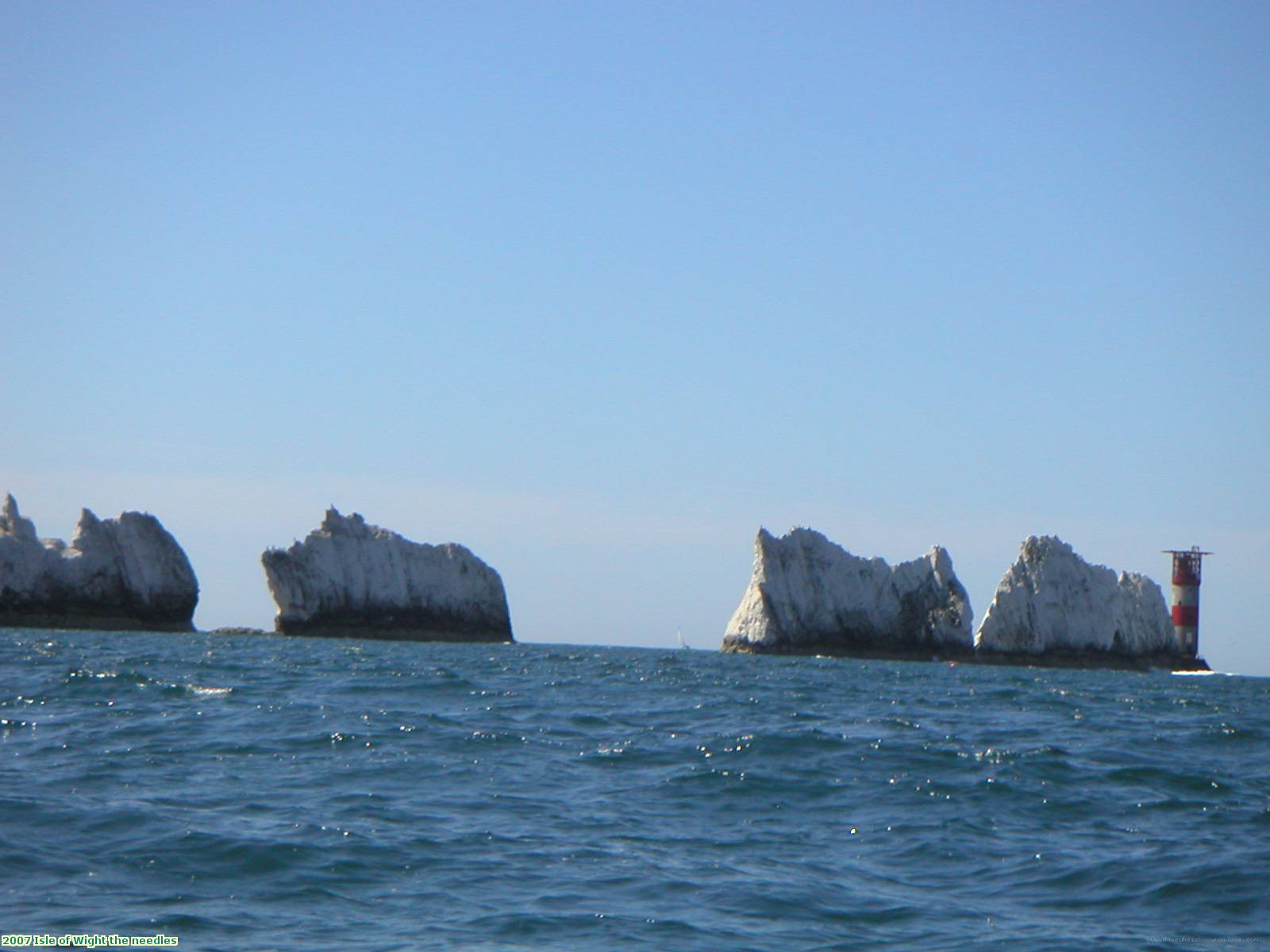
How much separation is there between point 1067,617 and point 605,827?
223 ft

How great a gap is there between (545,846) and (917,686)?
26074 millimetres

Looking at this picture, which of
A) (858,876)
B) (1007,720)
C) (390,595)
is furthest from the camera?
(390,595)

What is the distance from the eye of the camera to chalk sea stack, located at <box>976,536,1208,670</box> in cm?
7388

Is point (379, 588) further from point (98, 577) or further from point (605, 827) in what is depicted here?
point (605, 827)

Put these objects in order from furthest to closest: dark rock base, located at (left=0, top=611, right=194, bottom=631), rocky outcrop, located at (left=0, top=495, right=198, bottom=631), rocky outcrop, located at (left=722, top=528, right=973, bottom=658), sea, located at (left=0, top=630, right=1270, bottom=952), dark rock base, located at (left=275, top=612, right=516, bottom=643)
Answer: dark rock base, located at (left=275, top=612, right=516, bottom=643), rocky outcrop, located at (left=722, top=528, right=973, bottom=658), rocky outcrop, located at (left=0, top=495, right=198, bottom=631), dark rock base, located at (left=0, top=611, right=194, bottom=631), sea, located at (left=0, top=630, right=1270, bottom=952)

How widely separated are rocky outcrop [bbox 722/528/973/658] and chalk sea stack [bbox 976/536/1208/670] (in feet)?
7.22

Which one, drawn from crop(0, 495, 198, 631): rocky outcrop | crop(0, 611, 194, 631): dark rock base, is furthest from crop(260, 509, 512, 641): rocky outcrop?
crop(0, 611, 194, 631): dark rock base

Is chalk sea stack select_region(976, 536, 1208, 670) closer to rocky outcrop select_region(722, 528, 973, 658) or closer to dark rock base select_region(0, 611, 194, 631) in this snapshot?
rocky outcrop select_region(722, 528, 973, 658)

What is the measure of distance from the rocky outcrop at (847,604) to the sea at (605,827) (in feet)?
168

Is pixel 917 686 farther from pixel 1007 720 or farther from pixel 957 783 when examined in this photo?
pixel 957 783

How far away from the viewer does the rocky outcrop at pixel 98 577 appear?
6762 cm

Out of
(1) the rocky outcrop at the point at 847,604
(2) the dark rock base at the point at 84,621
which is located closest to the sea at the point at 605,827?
(2) the dark rock base at the point at 84,621

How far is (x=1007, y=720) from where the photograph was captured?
23156mm

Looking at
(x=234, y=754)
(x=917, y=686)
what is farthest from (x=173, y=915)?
(x=917, y=686)
